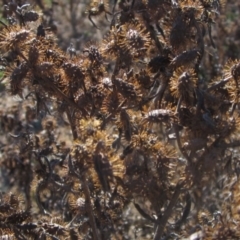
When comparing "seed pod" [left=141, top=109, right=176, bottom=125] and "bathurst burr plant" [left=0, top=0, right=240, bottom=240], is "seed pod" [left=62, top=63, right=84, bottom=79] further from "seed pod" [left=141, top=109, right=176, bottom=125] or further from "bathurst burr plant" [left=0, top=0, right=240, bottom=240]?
"seed pod" [left=141, top=109, right=176, bottom=125]

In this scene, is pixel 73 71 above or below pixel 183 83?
above

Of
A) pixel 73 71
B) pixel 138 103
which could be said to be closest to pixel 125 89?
pixel 138 103

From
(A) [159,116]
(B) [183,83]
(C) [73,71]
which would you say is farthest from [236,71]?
(C) [73,71]

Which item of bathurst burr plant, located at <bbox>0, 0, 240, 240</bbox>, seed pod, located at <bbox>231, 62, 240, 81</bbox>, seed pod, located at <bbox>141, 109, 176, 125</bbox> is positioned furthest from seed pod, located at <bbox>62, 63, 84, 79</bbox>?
seed pod, located at <bbox>231, 62, 240, 81</bbox>

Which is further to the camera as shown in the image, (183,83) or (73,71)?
(73,71)

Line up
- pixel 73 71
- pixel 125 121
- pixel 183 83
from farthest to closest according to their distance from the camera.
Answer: pixel 125 121
pixel 73 71
pixel 183 83

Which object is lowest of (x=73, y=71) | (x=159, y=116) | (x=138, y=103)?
(x=159, y=116)

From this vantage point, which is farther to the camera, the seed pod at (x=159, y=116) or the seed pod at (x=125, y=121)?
the seed pod at (x=125, y=121)

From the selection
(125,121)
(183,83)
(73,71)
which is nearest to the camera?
(183,83)

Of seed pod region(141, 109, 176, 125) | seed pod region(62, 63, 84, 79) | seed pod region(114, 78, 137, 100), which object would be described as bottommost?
seed pod region(141, 109, 176, 125)

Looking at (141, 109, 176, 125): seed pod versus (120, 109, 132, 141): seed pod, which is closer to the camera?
(141, 109, 176, 125): seed pod

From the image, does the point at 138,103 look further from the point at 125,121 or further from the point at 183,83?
the point at 183,83

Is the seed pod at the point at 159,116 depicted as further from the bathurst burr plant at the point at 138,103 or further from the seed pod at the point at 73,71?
the seed pod at the point at 73,71

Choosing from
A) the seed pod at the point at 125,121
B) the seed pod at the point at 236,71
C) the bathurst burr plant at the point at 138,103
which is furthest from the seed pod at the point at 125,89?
the seed pod at the point at 236,71
